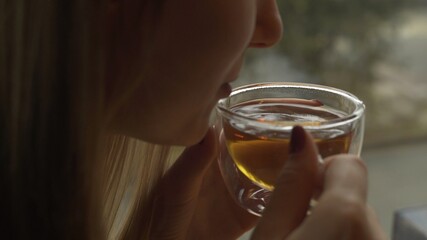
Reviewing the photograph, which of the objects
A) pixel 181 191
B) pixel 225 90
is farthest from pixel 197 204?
pixel 225 90

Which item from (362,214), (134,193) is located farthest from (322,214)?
(134,193)

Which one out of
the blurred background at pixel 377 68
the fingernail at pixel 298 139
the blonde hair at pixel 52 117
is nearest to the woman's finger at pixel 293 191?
the fingernail at pixel 298 139

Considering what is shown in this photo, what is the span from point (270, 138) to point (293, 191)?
2.5 inches

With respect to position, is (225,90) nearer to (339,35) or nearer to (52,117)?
(52,117)

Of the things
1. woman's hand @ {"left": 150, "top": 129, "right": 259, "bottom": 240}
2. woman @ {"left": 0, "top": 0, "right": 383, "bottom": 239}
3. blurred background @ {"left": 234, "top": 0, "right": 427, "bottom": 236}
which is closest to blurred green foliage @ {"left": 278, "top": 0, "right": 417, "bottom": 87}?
blurred background @ {"left": 234, "top": 0, "right": 427, "bottom": 236}

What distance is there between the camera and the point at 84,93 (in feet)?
1.62

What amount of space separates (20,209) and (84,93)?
9cm

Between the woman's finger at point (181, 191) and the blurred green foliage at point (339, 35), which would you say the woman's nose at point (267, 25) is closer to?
the woman's finger at point (181, 191)

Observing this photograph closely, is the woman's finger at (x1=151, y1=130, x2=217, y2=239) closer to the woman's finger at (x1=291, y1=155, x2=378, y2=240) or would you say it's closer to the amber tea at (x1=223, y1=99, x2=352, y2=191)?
the amber tea at (x1=223, y1=99, x2=352, y2=191)

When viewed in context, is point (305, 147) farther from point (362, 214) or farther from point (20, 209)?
point (20, 209)

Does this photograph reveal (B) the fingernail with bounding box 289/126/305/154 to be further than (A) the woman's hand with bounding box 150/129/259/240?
No

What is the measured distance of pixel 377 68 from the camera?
138 cm

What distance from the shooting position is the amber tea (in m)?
0.54

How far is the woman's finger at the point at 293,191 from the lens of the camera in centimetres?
49
